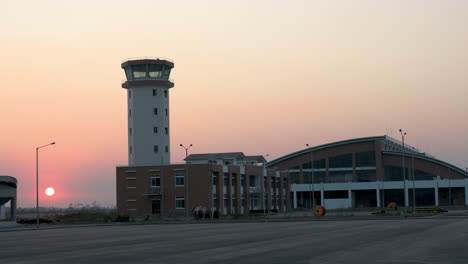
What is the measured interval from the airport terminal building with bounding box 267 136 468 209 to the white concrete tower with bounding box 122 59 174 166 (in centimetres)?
4348

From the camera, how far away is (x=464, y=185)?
138 meters

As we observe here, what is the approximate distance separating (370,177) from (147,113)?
59275mm

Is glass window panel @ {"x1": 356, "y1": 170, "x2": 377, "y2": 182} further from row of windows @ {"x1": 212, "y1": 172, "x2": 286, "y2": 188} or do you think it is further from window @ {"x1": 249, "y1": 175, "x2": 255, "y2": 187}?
window @ {"x1": 249, "y1": 175, "x2": 255, "y2": 187}

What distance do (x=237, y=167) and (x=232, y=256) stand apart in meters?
85.2

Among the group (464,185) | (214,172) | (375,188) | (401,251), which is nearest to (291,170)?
(375,188)

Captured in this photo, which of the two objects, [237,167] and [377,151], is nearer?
[237,167]

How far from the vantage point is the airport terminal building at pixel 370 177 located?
140m

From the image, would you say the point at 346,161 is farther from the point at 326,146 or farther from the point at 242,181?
the point at 242,181

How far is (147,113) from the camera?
10631cm

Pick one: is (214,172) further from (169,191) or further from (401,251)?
(401,251)

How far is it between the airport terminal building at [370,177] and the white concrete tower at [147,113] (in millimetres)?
43482

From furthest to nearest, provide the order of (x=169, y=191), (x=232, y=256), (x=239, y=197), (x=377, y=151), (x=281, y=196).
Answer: (x=377, y=151) < (x=281, y=196) < (x=239, y=197) < (x=169, y=191) < (x=232, y=256)

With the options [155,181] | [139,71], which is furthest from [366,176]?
[139,71]

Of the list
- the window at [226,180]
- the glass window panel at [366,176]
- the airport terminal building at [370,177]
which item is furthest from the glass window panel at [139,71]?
the glass window panel at [366,176]
